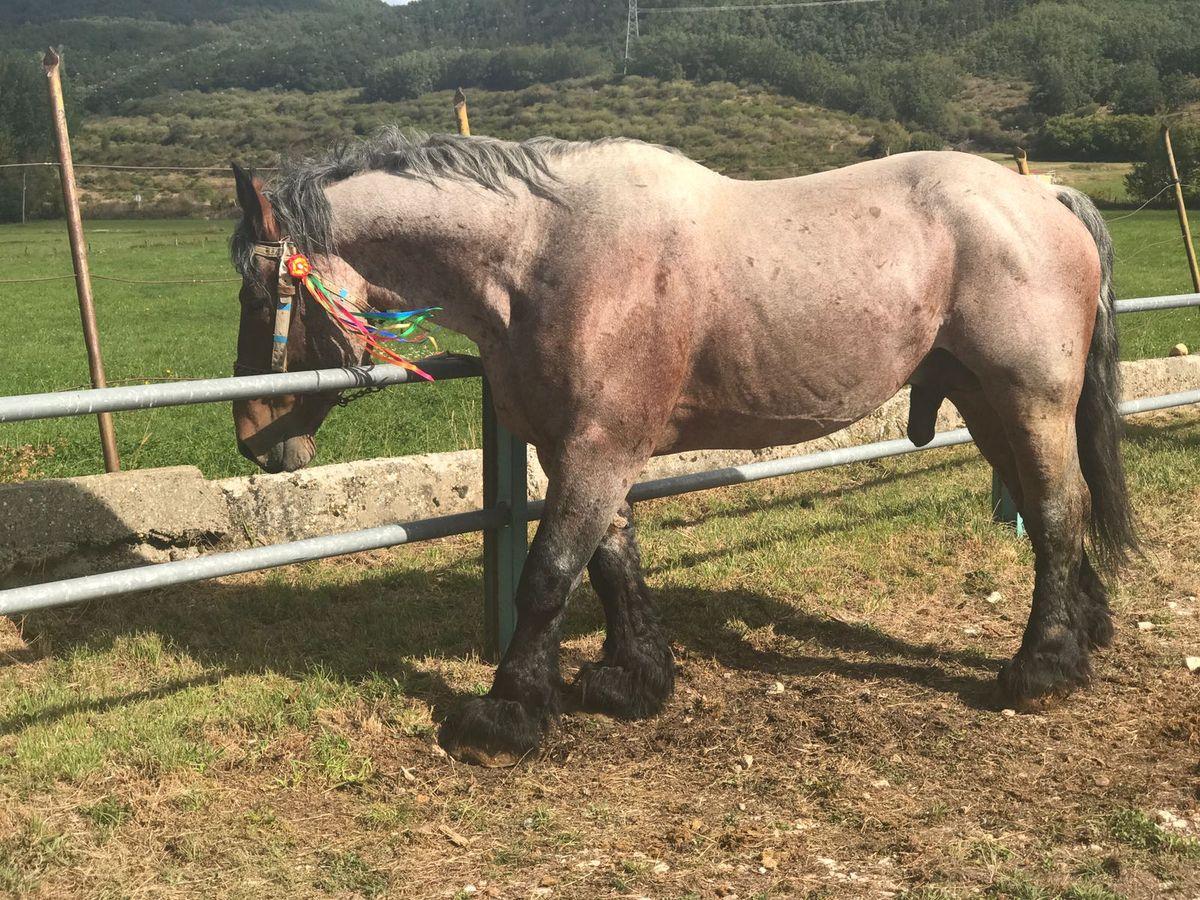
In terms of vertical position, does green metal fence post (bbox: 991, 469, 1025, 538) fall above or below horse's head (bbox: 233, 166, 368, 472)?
below

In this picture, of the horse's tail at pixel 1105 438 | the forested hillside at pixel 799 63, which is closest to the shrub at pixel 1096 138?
the forested hillside at pixel 799 63

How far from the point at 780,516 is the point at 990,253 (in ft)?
9.16

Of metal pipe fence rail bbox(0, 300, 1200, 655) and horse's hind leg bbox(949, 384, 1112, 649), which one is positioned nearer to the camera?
metal pipe fence rail bbox(0, 300, 1200, 655)

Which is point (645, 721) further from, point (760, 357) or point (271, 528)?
point (271, 528)

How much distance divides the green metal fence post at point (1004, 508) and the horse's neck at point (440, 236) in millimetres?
3364

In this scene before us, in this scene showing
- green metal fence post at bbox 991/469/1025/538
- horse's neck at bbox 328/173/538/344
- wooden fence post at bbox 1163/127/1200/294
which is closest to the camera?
horse's neck at bbox 328/173/538/344

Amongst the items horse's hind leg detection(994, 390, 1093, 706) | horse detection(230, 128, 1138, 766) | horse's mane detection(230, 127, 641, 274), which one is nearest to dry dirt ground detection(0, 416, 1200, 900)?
horse's hind leg detection(994, 390, 1093, 706)

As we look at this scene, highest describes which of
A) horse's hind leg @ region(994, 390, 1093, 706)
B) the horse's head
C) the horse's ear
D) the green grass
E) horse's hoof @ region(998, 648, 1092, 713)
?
the horse's ear

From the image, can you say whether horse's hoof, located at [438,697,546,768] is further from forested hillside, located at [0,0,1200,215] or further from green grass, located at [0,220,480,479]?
forested hillside, located at [0,0,1200,215]

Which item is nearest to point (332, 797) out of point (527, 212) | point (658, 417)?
point (658, 417)

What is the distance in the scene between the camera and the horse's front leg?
140 inches

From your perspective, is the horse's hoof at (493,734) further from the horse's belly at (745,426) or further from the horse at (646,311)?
the horse's belly at (745,426)

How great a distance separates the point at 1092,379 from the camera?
431 cm

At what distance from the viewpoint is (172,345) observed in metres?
17.9
